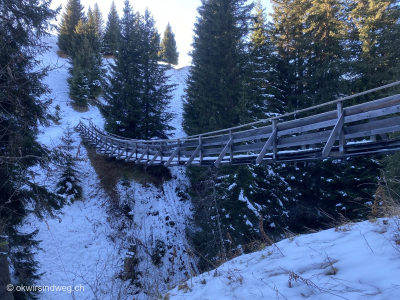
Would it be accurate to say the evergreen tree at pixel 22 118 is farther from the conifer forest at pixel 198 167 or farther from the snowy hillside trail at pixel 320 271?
the snowy hillside trail at pixel 320 271

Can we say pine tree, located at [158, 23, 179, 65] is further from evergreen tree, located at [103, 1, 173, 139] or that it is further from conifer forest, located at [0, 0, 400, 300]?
evergreen tree, located at [103, 1, 173, 139]

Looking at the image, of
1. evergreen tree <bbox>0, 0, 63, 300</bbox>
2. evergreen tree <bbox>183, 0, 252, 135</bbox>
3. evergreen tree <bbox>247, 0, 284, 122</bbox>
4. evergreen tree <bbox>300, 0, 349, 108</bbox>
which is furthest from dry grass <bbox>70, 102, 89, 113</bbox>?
evergreen tree <bbox>300, 0, 349, 108</bbox>

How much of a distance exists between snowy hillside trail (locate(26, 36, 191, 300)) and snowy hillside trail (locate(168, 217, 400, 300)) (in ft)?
16.5

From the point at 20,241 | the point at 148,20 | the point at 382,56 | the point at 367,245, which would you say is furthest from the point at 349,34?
the point at 20,241

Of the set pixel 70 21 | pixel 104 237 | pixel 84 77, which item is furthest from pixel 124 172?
pixel 70 21

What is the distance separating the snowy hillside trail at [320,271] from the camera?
94.0 inches

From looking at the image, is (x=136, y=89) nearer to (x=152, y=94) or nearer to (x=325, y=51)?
(x=152, y=94)

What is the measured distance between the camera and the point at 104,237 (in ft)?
39.7

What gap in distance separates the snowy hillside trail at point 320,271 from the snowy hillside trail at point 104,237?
5.03 meters

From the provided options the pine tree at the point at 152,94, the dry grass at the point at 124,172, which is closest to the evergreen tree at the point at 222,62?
the pine tree at the point at 152,94

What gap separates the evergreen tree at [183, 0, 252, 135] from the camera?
12688mm

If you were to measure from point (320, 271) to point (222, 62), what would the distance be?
11.9 metres

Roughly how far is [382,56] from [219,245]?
12304 mm

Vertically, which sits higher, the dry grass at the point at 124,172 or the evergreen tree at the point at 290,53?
the evergreen tree at the point at 290,53
